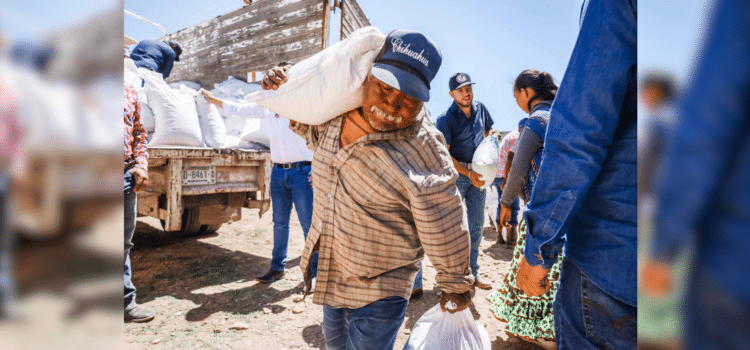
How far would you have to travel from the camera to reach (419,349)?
5.30 feet

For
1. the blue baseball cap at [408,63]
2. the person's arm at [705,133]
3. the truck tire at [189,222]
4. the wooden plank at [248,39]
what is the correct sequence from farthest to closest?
the wooden plank at [248,39] → the truck tire at [189,222] → the blue baseball cap at [408,63] → the person's arm at [705,133]

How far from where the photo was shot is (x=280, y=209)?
11.4 ft

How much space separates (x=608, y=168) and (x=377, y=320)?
0.94 meters

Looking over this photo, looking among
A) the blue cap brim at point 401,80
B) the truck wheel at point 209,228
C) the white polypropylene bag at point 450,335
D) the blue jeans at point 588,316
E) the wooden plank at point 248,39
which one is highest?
the wooden plank at point 248,39

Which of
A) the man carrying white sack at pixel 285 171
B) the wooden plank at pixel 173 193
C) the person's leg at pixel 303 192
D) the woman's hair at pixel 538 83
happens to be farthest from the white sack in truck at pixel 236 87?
the woman's hair at pixel 538 83

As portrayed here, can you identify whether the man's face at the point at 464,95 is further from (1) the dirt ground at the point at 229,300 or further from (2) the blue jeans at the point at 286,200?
(1) the dirt ground at the point at 229,300

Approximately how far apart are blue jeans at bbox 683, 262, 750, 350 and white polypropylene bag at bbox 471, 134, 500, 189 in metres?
2.54

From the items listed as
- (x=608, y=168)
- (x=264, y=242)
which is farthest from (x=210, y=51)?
(x=608, y=168)

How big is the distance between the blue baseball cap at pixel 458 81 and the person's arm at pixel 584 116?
2438mm

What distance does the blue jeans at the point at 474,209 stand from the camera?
3309mm

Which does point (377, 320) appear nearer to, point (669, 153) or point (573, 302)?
point (573, 302)

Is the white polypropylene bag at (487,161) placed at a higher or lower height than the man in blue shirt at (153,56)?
lower

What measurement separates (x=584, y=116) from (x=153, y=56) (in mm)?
4287

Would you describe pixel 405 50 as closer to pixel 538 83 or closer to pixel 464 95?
pixel 538 83
